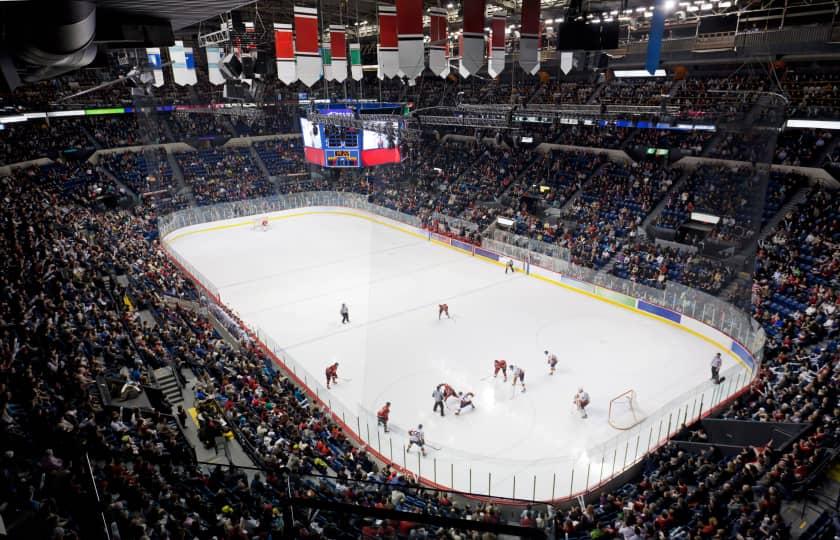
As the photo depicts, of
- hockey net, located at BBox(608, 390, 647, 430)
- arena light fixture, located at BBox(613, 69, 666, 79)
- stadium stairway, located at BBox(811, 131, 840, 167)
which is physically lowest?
hockey net, located at BBox(608, 390, 647, 430)

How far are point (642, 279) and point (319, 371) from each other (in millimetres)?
13759

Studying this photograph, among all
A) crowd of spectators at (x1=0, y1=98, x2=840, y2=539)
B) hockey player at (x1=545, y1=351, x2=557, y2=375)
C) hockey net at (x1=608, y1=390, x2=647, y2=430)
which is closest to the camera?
crowd of spectators at (x1=0, y1=98, x2=840, y2=539)

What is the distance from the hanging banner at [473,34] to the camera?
10547 millimetres

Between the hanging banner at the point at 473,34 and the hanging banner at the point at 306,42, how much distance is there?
4587 millimetres

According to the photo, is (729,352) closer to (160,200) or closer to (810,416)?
(810,416)

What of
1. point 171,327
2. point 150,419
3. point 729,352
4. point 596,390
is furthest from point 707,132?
point 150,419

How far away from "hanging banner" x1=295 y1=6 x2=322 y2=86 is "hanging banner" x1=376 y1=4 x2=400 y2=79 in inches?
95.1

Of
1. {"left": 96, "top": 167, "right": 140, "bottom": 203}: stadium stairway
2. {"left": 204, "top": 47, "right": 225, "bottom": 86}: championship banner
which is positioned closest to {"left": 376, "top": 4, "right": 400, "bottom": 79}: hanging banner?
{"left": 204, "top": 47, "right": 225, "bottom": 86}: championship banner

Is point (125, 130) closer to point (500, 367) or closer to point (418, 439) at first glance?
point (500, 367)

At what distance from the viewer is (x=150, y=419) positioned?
9.99 m

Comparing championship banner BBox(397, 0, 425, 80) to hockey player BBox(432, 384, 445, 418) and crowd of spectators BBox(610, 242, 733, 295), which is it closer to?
hockey player BBox(432, 384, 445, 418)

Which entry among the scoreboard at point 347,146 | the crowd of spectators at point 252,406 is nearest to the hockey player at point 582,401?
the crowd of spectators at point 252,406

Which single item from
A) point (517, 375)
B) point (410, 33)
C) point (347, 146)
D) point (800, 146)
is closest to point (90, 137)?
point (347, 146)

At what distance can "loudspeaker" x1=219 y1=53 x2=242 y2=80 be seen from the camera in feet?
65.5
